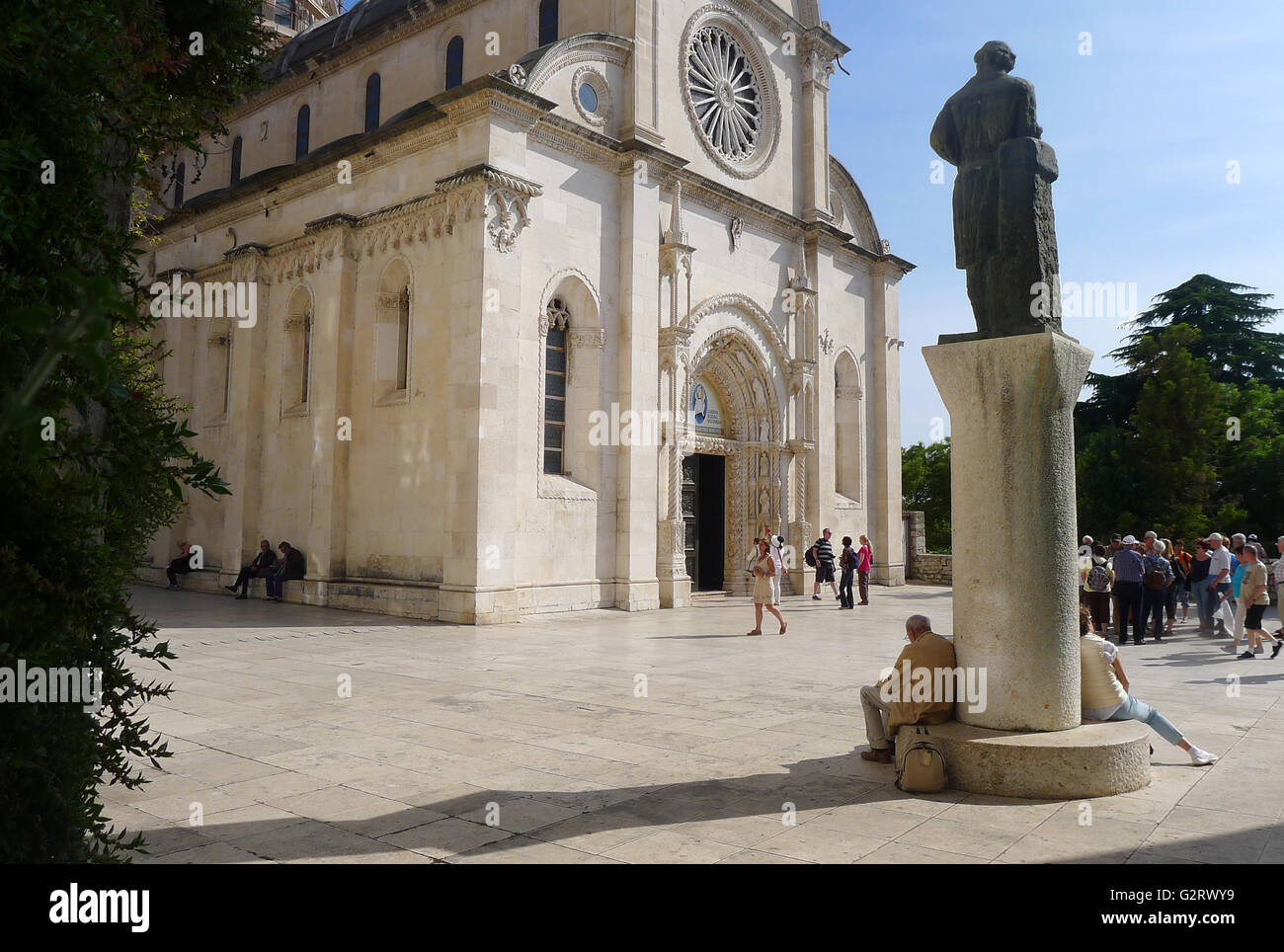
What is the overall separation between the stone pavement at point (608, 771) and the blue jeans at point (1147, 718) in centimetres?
23

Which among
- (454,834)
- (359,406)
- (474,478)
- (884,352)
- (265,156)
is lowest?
(454,834)

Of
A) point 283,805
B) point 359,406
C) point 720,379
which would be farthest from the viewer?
point 720,379

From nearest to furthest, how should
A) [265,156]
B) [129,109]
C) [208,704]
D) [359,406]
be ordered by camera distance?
1. [129,109]
2. [208,704]
3. [359,406]
4. [265,156]

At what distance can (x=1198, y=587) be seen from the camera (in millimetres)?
16141

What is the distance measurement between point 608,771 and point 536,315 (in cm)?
1249

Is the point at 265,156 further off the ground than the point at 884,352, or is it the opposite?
the point at 265,156

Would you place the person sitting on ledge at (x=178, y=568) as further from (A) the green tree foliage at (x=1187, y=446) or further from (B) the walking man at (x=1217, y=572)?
(A) the green tree foliage at (x=1187, y=446)

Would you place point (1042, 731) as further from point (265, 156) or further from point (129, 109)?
point (265, 156)

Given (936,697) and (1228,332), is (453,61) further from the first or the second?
(1228,332)

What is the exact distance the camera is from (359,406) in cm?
1875

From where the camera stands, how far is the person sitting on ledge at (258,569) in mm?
19656

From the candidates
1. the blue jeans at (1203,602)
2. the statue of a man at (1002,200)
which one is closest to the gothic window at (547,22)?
the statue of a man at (1002,200)

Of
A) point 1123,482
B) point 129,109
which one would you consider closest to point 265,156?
point 129,109

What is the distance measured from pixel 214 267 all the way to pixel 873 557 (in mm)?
20003
